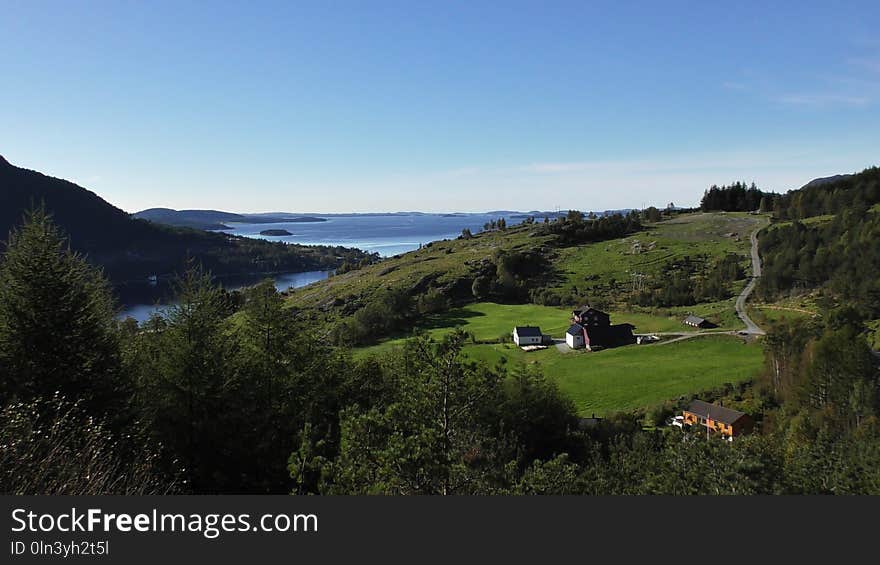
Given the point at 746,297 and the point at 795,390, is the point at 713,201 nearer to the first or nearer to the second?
the point at 746,297

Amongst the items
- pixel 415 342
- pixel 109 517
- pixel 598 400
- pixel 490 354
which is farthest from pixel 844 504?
pixel 490 354

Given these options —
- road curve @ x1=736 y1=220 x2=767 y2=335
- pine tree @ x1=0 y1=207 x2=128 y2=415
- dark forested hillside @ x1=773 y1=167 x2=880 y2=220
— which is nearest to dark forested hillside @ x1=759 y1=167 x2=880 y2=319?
dark forested hillside @ x1=773 y1=167 x2=880 y2=220

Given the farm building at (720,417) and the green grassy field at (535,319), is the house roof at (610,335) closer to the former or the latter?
the green grassy field at (535,319)

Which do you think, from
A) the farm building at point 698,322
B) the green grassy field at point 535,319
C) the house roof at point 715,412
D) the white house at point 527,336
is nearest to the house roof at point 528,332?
the white house at point 527,336

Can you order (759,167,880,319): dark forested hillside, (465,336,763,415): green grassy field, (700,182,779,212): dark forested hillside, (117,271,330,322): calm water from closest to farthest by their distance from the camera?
(465,336,763,415): green grassy field < (759,167,880,319): dark forested hillside < (117,271,330,322): calm water < (700,182,779,212): dark forested hillside

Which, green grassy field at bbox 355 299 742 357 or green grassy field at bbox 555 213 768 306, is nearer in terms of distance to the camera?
green grassy field at bbox 355 299 742 357

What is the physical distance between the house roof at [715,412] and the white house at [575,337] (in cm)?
2232

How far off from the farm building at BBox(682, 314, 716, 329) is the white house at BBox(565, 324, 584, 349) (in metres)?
12.9

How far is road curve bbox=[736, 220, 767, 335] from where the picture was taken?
183ft

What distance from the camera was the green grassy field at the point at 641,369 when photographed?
39.1 metres

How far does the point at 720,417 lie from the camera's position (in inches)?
1278

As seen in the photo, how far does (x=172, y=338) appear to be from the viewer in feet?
44.1

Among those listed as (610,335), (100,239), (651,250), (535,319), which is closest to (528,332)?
(610,335)

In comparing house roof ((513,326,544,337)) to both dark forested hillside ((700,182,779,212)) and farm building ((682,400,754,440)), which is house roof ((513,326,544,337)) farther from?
dark forested hillside ((700,182,779,212))
